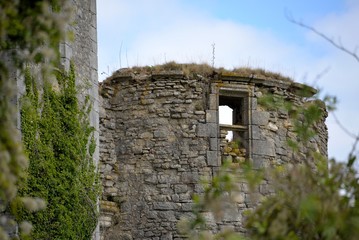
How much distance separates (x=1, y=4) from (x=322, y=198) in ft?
7.89

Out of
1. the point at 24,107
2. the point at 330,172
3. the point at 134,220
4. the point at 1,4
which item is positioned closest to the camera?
the point at 1,4

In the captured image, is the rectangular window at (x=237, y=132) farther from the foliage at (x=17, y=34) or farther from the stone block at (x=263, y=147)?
the foliage at (x=17, y=34)

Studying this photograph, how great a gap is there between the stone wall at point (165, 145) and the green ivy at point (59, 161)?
7.08 ft

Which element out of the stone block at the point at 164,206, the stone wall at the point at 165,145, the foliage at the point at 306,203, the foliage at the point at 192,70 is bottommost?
the foliage at the point at 306,203

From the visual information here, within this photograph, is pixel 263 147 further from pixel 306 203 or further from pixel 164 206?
pixel 306 203

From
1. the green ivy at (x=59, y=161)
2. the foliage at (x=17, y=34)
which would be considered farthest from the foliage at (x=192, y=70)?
the foliage at (x=17, y=34)

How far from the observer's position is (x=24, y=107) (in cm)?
1217

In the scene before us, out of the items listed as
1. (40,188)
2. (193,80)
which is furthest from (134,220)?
(40,188)

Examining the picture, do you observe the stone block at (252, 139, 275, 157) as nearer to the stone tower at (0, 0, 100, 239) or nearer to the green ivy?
the stone tower at (0, 0, 100, 239)

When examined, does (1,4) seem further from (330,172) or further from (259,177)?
(330,172)

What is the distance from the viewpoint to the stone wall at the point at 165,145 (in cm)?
1575

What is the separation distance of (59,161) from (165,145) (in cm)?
325

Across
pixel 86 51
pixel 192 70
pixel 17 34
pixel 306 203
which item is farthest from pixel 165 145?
pixel 306 203

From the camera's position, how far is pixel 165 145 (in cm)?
1583
